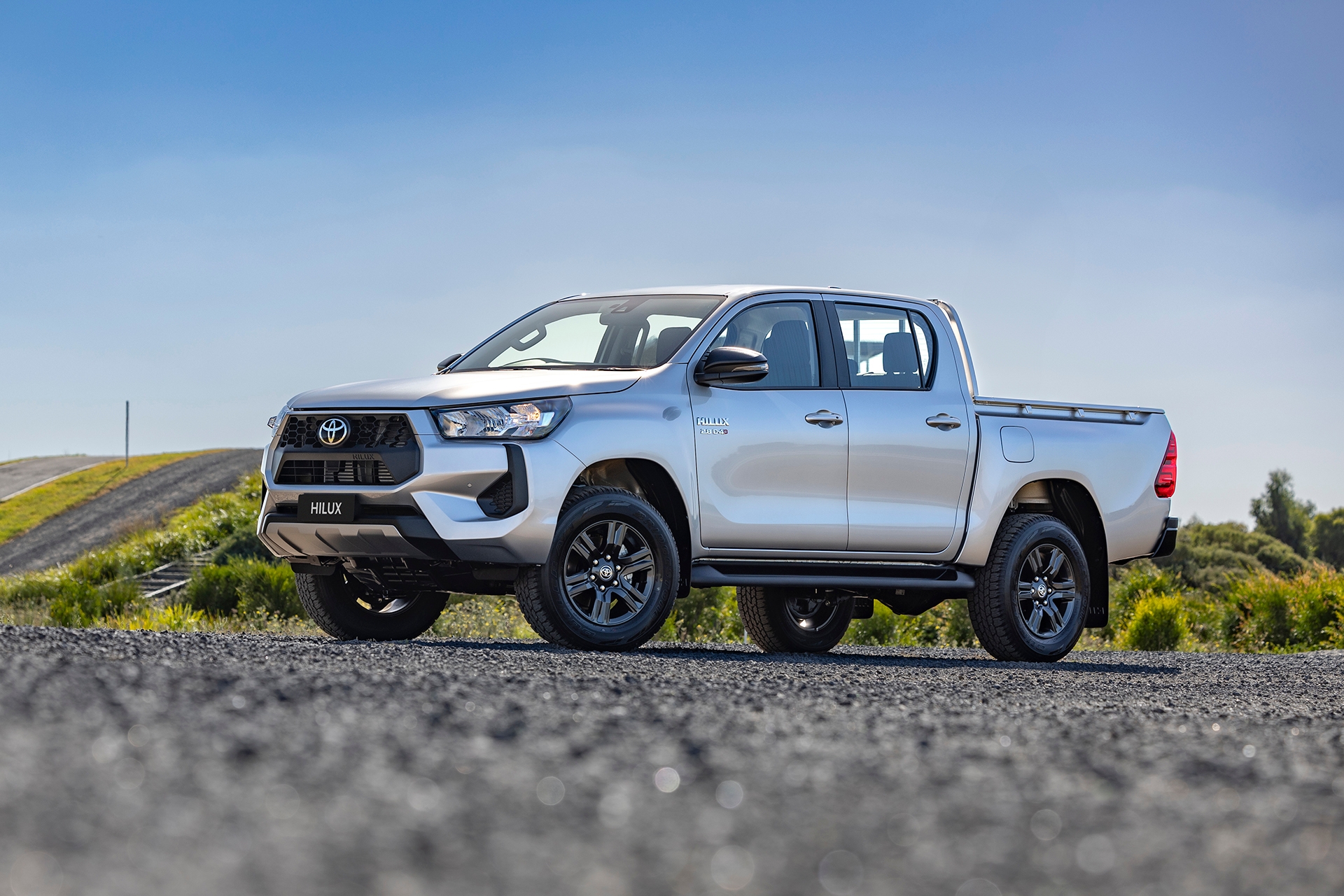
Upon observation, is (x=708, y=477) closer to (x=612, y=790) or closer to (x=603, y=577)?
(x=603, y=577)

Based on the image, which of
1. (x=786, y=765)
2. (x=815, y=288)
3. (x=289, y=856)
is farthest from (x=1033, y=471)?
(x=289, y=856)

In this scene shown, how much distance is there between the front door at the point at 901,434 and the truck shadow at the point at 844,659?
2.51 ft

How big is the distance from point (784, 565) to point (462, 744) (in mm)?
4890

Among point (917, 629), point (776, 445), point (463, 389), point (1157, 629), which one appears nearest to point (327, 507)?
point (463, 389)

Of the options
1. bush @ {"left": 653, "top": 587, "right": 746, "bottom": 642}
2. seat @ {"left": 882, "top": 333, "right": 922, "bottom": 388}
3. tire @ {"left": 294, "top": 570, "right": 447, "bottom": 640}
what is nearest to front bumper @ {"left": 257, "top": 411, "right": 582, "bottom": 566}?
tire @ {"left": 294, "top": 570, "right": 447, "bottom": 640}

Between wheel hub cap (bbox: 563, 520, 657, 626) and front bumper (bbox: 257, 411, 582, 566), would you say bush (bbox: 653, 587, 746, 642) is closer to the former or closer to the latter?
wheel hub cap (bbox: 563, 520, 657, 626)

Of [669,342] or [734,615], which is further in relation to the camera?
[734,615]

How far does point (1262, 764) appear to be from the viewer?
356 cm

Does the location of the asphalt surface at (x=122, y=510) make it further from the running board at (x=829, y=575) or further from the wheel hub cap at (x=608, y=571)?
the wheel hub cap at (x=608, y=571)

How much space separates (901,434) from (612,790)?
18.9 feet

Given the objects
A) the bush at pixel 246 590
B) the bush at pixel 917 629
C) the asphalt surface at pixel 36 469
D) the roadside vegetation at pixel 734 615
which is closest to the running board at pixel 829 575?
the bush at pixel 917 629

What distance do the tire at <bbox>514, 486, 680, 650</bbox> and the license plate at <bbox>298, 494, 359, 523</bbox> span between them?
0.94m

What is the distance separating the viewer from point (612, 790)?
2.88m

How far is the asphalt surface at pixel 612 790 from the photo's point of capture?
7.60 feet
